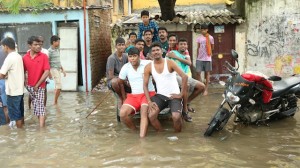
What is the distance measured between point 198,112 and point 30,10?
22.7 ft

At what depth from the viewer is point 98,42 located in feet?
43.9

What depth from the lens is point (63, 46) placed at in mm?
11664

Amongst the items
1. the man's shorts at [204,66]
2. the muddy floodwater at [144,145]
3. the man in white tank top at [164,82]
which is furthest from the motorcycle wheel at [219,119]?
the man's shorts at [204,66]

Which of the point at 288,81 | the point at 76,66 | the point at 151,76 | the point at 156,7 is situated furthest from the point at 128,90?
the point at 156,7

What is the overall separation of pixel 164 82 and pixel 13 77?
2.84 m

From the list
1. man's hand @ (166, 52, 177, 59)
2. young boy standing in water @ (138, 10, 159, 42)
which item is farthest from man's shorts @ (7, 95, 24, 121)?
young boy standing in water @ (138, 10, 159, 42)

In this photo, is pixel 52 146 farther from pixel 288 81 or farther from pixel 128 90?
pixel 288 81

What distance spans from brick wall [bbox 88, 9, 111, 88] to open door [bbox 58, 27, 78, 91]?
62 centimetres

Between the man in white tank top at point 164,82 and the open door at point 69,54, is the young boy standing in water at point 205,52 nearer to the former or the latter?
the open door at point 69,54

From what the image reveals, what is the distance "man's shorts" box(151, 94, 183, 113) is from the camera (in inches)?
227

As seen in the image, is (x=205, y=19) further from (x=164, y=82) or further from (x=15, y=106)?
(x=15, y=106)

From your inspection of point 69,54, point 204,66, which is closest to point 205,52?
point 204,66

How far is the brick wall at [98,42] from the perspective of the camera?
1223 centimetres

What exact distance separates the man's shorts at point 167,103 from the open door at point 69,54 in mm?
6276
